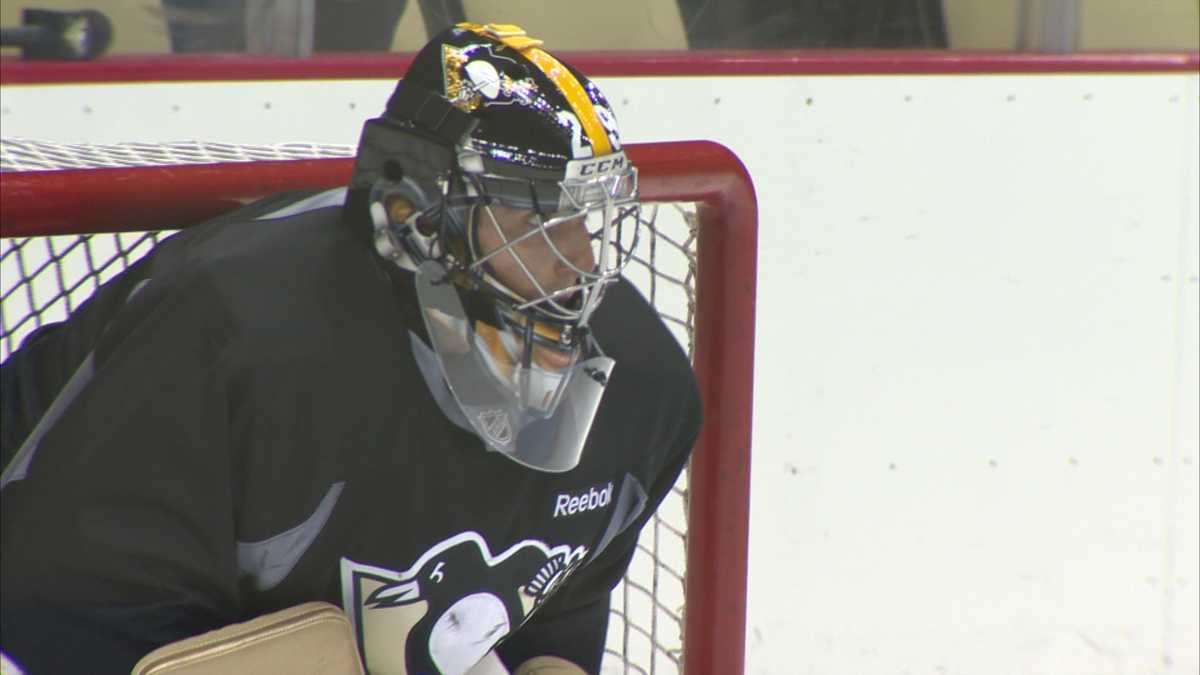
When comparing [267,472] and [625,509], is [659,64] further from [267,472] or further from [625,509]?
[267,472]

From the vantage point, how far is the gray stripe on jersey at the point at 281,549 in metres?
0.93

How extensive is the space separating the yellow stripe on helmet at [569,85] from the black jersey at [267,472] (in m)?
0.16

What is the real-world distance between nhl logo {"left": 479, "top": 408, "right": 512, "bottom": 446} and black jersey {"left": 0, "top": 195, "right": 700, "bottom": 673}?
3 cm

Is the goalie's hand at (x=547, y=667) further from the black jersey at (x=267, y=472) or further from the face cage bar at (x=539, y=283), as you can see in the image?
the face cage bar at (x=539, y=283)

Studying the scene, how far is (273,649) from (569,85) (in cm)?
42

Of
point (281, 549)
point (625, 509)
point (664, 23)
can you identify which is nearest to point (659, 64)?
point (664, 23)

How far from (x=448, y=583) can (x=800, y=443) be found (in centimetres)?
112

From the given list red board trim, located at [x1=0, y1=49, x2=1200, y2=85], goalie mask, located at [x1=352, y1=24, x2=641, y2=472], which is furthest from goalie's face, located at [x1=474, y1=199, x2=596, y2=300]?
red board trim, located at [x1=0, y1=49, x2=1200, y2=85]

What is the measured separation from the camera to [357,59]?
1.92 meters

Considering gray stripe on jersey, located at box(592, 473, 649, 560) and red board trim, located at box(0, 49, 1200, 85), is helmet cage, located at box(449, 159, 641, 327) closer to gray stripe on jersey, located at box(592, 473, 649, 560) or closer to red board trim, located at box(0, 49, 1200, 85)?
gray stripe on jersey, located at box(592, 473, 649, 560)

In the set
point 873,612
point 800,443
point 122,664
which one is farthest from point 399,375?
point 873,612

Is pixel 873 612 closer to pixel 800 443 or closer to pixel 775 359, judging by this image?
pixel 800 443

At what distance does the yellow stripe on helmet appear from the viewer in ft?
3.13

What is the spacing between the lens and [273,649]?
90 centimetres
